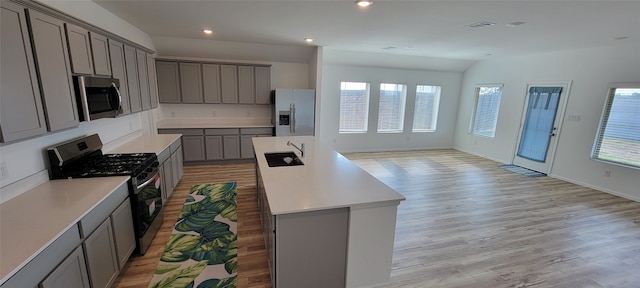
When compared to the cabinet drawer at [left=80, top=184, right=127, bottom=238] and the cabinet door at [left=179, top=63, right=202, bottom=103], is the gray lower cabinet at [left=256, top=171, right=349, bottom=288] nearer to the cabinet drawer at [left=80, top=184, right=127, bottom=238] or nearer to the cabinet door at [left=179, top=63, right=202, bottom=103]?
the cabinet drawer at [left=80, top=184, right=127, bottom=238]

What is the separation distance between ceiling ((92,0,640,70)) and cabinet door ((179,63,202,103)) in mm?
334

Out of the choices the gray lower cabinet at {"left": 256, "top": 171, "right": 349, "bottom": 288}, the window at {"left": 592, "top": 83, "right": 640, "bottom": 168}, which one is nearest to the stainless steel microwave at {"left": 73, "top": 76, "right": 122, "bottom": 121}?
the gray lower cabinet at {"left": 256, "top": 171, "right": 349, "bottom": 288}

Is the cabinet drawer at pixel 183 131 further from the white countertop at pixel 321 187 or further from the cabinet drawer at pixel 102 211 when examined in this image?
the cabinet drawer at pixel 102 211

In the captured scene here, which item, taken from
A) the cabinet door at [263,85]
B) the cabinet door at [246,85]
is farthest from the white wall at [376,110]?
the cabinet door at [246,85]

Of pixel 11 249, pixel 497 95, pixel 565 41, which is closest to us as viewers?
pixel 11 249

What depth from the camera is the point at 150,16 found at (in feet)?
11.3

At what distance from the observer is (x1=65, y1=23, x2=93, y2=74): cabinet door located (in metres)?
2.16

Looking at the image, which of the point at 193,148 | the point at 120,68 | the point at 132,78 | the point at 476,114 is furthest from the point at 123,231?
the point at 476,114

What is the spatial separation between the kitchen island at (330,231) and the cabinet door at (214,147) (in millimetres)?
3663

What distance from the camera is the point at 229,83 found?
5602 mm

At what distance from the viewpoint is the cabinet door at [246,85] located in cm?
564

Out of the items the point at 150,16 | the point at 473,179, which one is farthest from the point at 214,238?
the point at 473,179

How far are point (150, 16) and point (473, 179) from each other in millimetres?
6113

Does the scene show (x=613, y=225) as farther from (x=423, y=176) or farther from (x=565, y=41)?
(x=565, y=41)
